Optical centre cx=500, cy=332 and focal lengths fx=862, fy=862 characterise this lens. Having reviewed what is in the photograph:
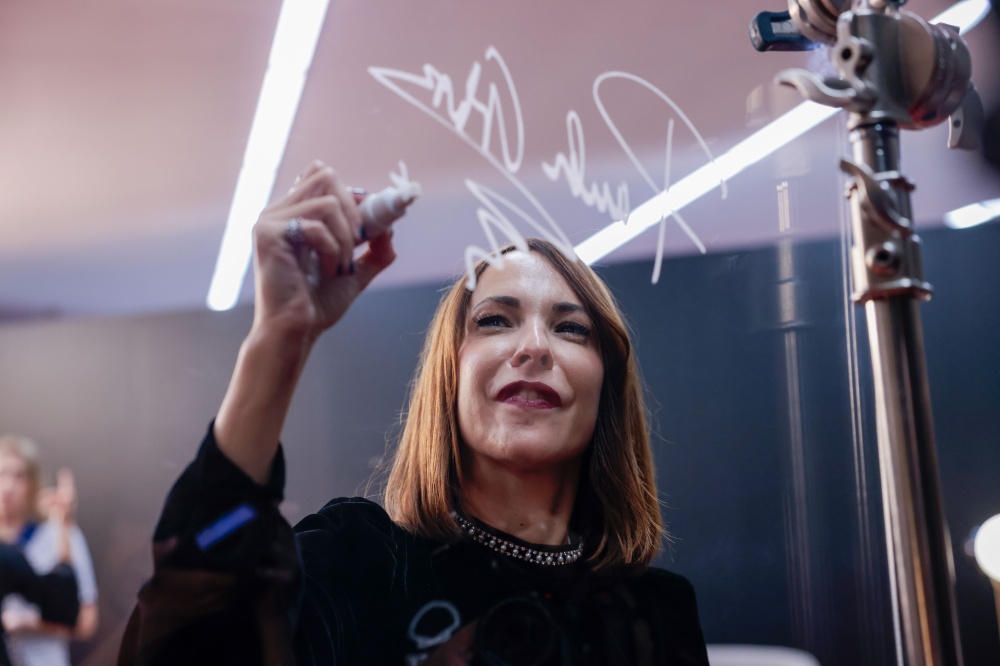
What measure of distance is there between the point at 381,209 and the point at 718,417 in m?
0.41

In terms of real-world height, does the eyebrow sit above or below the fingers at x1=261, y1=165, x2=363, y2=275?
below

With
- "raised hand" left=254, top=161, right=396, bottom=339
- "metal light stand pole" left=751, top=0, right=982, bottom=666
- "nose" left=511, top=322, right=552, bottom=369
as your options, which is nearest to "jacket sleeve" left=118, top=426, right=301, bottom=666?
"raised hand" left=254, top=161, right=396, bottom=339

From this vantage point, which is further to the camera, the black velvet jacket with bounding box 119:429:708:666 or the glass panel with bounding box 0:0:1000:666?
the glass panel with bounding box 0:0:1000:666

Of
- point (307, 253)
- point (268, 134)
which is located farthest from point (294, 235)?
point (268, 134)

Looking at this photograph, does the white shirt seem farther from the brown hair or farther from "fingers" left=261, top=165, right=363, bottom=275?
"fingers" left=261, top=165, right=363, bottom=275

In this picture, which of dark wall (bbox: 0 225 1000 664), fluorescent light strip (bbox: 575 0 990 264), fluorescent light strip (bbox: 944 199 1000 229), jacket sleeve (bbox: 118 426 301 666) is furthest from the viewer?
fluorescent light strip (bbox: 944 199 1000 229)

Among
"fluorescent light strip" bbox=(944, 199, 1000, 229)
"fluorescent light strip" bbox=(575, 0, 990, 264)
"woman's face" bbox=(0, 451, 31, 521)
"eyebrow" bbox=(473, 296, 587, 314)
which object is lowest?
"woman's face" bbox=(0, 451, 31, 521)

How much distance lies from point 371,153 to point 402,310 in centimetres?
15

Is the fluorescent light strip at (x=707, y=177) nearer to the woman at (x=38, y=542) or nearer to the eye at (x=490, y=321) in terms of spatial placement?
the eye at (x=490, y=321)

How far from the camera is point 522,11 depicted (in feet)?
2.85

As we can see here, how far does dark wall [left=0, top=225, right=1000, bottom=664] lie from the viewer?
0.75 m

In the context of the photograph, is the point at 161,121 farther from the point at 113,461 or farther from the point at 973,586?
the point at 973,586

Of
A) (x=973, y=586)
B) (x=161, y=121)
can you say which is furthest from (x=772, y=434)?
(x=161, y=121)

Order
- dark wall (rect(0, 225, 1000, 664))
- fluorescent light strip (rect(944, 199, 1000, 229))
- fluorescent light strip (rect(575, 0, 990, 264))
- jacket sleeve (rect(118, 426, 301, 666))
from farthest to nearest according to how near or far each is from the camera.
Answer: fluorescent light strip (rect(944, 199, 1000, 229)) → fluorescent light strip (rect(575, 0, 990, 264)) → dark wall (rect(0, 225, 1000, 664)) → jacket sleeve (rect(118, 426, 301, 666))
